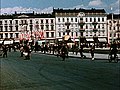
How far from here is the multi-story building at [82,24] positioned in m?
128

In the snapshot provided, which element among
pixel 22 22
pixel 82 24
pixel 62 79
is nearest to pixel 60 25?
pixel 82 24

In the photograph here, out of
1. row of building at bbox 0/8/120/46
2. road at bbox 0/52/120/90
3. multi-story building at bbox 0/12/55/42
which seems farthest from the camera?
multi-story building at bbox 0/12/55/42

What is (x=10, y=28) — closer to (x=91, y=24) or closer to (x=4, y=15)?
(x=4, y=15)

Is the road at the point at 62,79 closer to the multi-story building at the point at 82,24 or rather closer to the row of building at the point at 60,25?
the multi-story building at the point at 82,24

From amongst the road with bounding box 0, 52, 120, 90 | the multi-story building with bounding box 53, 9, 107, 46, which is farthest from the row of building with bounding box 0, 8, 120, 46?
the road with bounding box 0, 52, 120, 90

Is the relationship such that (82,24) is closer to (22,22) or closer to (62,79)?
(22,22)

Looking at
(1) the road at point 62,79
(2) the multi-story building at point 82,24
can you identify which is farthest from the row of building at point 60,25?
(1) the road at point 62,79

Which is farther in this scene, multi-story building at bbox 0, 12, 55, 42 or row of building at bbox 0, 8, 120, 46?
multi-story building at bbox 0, 12, 55, 42

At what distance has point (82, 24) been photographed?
129875 mm

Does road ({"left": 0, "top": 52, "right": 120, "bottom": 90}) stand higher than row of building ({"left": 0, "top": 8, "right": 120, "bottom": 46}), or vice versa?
row of building ({"left": 0, "top": 8, "right": 120, "bottom": 46})

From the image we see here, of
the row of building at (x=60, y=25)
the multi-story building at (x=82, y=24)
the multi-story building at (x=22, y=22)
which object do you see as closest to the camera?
the multi-story building at (x=82, y=24)

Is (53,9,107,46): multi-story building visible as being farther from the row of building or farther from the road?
the road

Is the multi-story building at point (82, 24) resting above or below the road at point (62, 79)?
above

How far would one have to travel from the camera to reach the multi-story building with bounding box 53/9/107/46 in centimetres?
12756
